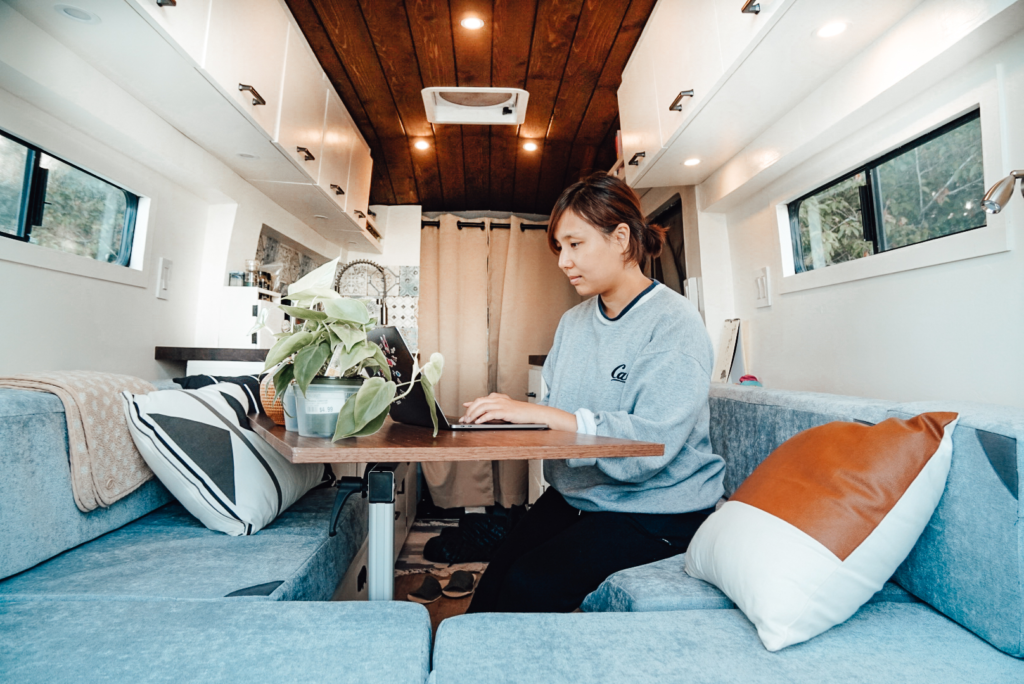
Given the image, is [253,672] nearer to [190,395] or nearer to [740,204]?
[190,395]

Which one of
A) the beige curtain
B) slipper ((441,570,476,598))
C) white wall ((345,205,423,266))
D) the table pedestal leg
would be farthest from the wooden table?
white wall ((345,205,423,266))

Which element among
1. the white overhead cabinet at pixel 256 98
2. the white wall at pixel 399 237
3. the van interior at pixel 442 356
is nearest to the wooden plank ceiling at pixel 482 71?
the van interior at pixel 442 356

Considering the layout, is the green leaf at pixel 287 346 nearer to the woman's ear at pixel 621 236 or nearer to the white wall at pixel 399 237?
the woman's ear at pixel 621 236

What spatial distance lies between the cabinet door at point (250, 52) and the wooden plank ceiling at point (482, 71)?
225 mm

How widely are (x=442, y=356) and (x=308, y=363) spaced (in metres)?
0.48

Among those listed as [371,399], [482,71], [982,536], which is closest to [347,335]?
[371,399]

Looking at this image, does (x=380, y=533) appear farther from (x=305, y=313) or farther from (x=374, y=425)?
(x=305, y=313)

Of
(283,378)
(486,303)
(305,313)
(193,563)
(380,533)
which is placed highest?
(486,303)

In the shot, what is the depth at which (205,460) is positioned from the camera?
1.27m

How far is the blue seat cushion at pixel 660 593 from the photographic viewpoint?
88 centimetres

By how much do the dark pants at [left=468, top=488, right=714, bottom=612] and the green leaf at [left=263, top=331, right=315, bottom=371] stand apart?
0.61 meters

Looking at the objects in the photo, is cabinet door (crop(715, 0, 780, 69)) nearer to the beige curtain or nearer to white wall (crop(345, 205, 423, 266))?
the beige curtain

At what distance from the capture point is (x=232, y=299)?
233 centimetres

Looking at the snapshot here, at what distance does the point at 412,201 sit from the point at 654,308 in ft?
10.9
